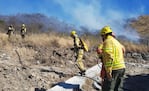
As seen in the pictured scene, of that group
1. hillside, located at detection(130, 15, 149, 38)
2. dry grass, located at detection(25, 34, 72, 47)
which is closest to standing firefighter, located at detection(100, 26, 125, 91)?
dry grass, located at detection(25, 34, 72, 47)

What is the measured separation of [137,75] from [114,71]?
8769 mm

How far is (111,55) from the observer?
1060 centimetres

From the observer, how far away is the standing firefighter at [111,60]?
1062 cm

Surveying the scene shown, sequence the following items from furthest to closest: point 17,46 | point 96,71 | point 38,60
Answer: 1. point 17,46
2. point 38,60
3. point 96,71

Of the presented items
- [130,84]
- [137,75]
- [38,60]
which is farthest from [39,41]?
[130,84]

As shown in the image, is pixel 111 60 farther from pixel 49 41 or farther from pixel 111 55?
pixel 49 41

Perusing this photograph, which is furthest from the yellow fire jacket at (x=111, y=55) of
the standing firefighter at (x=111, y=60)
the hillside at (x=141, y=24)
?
the hillside at (x=141, y=24)

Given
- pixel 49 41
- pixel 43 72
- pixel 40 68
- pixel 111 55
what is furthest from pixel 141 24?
pixel 111 55

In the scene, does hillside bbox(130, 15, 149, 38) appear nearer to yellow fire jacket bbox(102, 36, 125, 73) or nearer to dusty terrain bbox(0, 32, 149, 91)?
dusty terrain bbox(0, 32, 149, 91)

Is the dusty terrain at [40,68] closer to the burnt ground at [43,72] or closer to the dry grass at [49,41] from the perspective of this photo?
the burnt ground at [43,72]

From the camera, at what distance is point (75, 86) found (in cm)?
1409

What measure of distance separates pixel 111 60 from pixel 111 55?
0.11 meters

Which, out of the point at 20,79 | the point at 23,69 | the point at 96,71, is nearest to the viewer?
the point at 20,79

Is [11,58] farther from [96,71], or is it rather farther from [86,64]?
[96,71]
